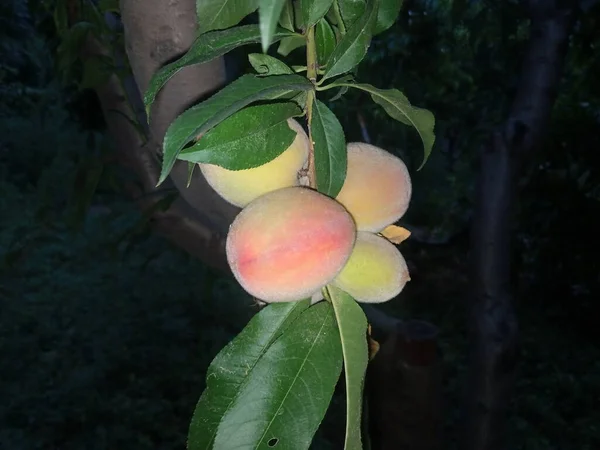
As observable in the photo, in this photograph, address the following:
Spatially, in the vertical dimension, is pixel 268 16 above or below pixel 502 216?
above

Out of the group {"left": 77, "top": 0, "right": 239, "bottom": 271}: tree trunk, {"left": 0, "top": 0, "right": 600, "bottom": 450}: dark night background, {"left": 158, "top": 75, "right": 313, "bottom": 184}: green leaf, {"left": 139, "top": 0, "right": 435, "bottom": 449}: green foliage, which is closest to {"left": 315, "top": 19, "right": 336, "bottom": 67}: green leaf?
Answer: {"left": 139, "top": 0, "right": 435, "bottom": 449}: green foliage

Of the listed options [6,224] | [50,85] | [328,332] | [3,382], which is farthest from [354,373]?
[6,224]

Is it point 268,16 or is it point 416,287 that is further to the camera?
point 416,287

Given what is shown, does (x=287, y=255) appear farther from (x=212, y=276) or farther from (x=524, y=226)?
(x=524, y=226)

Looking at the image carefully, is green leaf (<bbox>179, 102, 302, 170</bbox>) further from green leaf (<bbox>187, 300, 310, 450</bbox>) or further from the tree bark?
the tree bark

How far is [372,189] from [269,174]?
0.28 feet

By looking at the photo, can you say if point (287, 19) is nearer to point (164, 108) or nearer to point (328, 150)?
point (328, 150)

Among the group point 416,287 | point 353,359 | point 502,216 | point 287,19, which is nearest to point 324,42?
point 287,19

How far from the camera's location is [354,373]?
18.6 inches

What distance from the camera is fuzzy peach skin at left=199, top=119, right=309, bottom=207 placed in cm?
48

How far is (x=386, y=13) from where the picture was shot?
0.54 metres

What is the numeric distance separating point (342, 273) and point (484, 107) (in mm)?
2244

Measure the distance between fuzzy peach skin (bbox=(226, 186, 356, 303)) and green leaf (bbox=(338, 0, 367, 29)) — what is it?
0.53 feet

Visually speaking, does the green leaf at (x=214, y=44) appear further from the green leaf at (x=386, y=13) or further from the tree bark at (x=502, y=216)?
the tree bark at (x=502, y=216)
